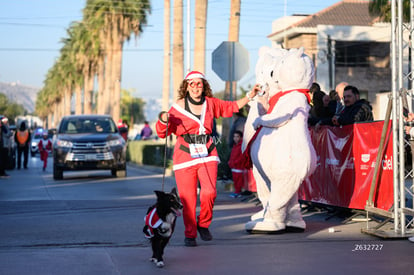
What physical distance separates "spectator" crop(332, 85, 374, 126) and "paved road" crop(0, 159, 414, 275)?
142 centimetres

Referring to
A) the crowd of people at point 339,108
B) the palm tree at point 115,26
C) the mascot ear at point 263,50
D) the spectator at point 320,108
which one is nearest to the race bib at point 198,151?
the mascot ear at point 263,50

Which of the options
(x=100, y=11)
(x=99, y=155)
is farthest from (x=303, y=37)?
(x=99, y=155)

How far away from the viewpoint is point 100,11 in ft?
172

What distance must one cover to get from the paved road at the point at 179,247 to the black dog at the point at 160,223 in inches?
6.6

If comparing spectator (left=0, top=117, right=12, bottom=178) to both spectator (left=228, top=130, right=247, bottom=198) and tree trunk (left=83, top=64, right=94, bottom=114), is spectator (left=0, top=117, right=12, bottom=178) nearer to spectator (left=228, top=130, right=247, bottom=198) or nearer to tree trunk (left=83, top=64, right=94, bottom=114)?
spectator (left=228, top=130, right=247, bottom=198)

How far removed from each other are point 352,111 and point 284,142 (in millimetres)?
2497

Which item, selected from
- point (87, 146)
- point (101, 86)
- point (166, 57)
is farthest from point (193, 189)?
point (101, 86)

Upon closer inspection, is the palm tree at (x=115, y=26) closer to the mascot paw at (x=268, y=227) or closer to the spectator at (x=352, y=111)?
the spectator at (x=352, y=111)

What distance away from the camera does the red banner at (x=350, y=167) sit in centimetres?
988

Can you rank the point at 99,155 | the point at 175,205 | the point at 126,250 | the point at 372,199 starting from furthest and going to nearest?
the point at 99,155
the point at 372,199
the point at 126,250
the point at 175,205

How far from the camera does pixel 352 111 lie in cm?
1125

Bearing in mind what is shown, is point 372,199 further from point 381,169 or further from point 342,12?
point 342,12

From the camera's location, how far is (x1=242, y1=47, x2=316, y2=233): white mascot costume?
29.8 ft

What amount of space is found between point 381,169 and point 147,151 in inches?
917
